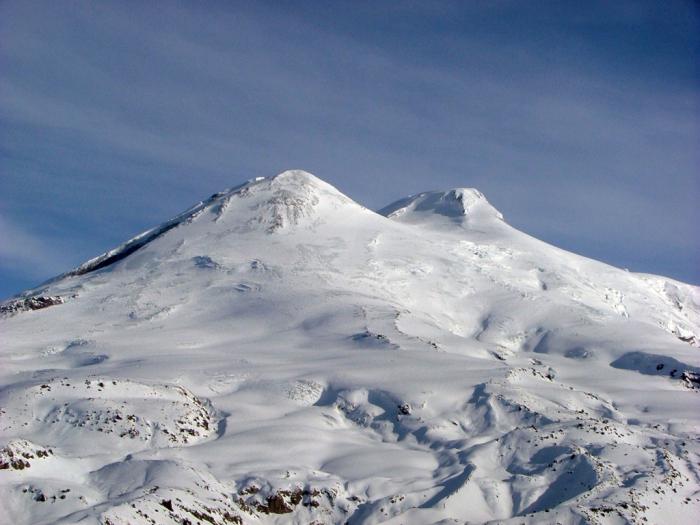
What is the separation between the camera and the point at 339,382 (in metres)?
54.2

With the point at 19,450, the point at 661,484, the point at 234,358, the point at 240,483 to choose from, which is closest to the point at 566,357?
the point at 234,358

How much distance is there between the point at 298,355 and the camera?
62312mm

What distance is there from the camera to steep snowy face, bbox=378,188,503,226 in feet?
398

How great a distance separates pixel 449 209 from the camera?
125625mm

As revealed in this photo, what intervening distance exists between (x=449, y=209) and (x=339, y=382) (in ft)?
245

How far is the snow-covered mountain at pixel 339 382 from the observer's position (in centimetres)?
3731

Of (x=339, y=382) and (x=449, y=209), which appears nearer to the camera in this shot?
(x=339, y=382)

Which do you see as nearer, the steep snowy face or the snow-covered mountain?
the snow-covered mountain

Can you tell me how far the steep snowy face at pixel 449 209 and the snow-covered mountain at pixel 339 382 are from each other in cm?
1262

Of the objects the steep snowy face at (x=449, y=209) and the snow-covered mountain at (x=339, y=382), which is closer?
the snow-covered mountain at (x=339, y=382)

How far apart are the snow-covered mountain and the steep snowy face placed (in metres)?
12.6

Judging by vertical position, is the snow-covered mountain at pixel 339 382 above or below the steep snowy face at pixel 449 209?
below

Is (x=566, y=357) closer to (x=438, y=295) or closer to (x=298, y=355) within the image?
(x=438, y=295)

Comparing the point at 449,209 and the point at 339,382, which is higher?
the point at 449,209
